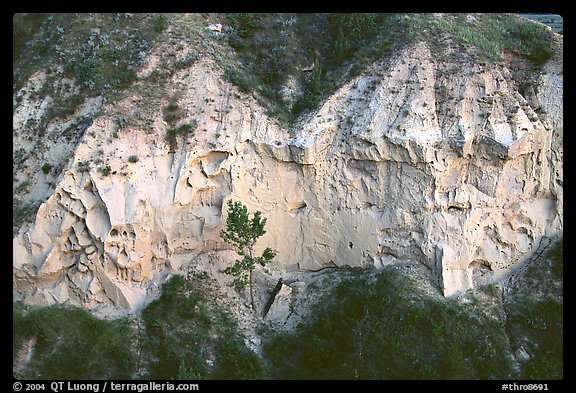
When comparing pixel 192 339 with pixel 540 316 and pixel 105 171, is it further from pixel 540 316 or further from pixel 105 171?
pixel 540 316

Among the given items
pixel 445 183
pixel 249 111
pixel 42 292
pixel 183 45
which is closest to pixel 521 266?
pixel 445 183

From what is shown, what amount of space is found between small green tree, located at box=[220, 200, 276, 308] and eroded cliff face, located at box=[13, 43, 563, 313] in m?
1.25

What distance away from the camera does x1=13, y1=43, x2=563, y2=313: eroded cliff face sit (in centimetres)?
2530

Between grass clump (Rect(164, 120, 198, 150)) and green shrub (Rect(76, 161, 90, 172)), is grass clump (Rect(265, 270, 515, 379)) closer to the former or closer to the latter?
grass clump (Rect(164, 120, 198, 150))

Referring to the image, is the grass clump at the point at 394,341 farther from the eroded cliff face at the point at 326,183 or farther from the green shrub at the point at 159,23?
the green shrub at the point at 159,23

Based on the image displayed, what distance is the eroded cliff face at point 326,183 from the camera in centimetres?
2530

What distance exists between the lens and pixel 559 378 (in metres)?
22.8

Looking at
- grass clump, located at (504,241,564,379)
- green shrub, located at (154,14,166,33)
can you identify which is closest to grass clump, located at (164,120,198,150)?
green shrub, located at (154,14,166,33)

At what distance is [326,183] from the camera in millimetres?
27359

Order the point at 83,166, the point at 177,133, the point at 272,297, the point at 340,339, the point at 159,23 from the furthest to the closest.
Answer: the point at 159,23, the point at 272,297, the point at 177,133, the point at 83,166, the point at 340,339

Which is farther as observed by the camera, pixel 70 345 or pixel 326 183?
pixel 326 183

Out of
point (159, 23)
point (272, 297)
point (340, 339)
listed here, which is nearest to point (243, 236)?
point (272, 297)

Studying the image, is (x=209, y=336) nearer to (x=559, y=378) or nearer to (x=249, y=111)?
(x=249, y=111)

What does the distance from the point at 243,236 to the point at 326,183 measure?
16.0 ft
